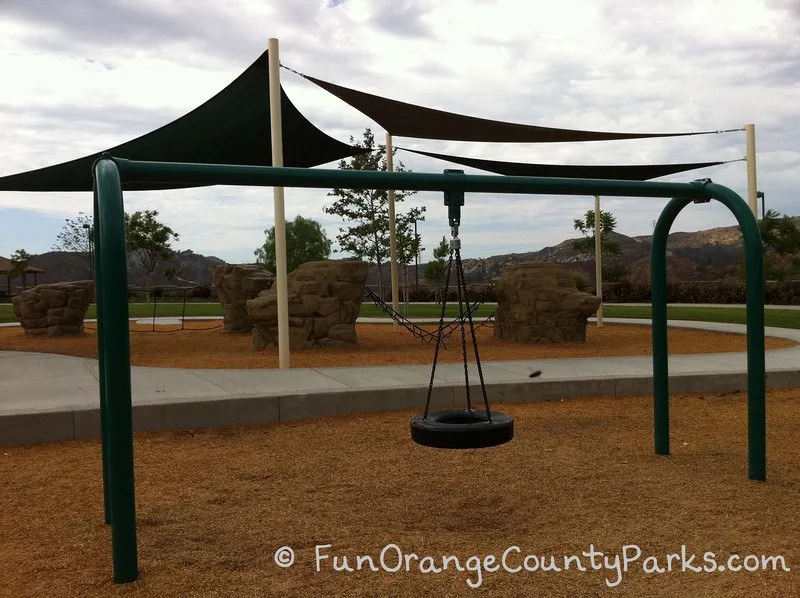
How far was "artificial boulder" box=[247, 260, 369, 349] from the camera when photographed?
9633 millimetres

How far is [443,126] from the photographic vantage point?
9789mm

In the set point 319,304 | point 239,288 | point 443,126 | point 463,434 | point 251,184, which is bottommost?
point 463,434

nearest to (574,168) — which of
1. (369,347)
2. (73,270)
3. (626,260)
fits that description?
(369,347)

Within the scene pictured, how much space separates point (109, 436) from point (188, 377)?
4.05 m

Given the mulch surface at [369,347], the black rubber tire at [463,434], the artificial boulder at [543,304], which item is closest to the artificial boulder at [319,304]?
the mulch surface at [369,347]

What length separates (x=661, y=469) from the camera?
12.7ft

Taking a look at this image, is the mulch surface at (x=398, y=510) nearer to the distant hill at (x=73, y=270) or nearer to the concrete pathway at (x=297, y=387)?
the concrete pathway at (x=297, y=387)

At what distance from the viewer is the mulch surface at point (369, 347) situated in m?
8.45

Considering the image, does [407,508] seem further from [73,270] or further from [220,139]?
[73,270]

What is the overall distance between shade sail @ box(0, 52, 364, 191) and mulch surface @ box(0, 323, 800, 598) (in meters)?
4.41

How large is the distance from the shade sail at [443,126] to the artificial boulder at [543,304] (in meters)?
2.03

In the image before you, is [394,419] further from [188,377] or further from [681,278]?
[681,278]

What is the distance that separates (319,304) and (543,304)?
339 cm

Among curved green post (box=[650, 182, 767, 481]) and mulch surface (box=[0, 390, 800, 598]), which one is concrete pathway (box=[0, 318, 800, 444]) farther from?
curved green post (box=[650, 182, 767, 481])
